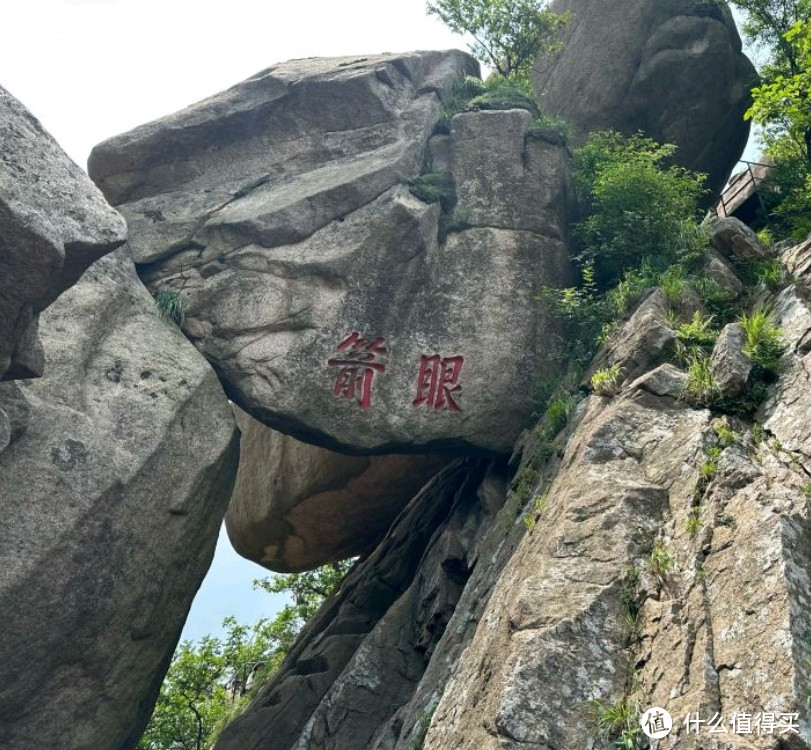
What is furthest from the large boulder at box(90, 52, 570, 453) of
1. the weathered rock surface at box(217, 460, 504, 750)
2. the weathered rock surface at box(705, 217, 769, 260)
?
the weathered rock surface at box(705, 217, 769, 260)

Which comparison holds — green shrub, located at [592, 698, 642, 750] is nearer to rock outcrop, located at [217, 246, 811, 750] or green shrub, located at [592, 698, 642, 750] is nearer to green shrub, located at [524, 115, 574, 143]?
rock outcrop, located at [217, 246, 811, 750]

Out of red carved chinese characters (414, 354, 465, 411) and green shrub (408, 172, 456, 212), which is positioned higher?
green shrub (408, 172, 456, 212)

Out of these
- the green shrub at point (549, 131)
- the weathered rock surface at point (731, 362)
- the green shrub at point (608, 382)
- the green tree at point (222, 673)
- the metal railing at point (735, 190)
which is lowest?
the green tree at point (222, 673)

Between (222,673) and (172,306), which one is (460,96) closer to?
(172,306)

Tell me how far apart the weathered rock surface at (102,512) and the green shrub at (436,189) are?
4.47 m

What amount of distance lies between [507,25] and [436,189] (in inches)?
243

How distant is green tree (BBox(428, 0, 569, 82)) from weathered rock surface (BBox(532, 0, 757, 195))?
1.10m

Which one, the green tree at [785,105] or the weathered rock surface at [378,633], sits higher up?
the green tree at [785,105]

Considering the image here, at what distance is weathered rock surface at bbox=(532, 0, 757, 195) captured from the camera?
18.8 m

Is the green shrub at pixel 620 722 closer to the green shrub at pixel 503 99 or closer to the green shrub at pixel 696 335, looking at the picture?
the green shrub at pixel 696 335

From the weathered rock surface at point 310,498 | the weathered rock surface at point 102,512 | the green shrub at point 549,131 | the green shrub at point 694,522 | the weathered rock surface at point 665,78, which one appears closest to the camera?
the green shrub at point 694,522

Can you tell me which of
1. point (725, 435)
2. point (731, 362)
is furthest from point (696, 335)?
point (725, 435)

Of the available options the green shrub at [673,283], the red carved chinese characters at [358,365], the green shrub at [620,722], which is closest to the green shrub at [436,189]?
the red carved chinese characters at [358,365]

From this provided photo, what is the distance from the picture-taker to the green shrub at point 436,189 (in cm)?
1453
